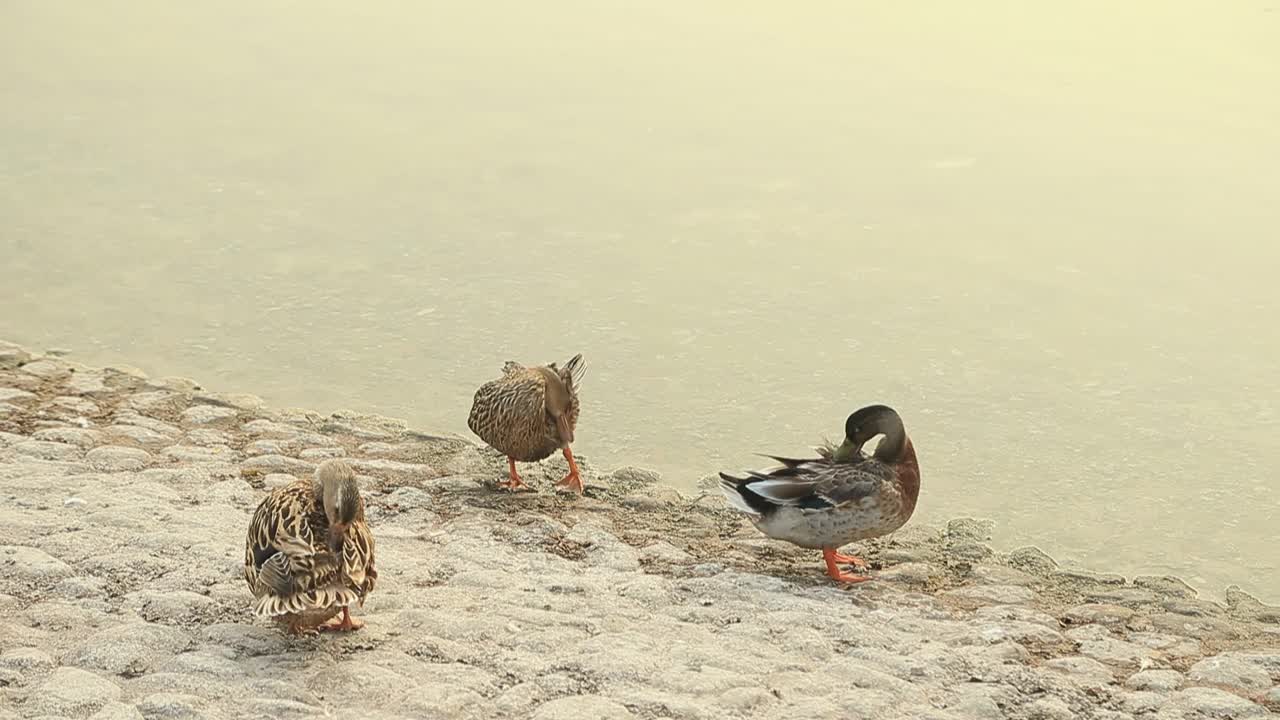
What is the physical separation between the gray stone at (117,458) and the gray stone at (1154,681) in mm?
4170

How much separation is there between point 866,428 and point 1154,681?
4.79ft

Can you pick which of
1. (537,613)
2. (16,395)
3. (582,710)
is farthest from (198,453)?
(582,710)

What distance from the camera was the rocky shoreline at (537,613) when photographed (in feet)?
14.7

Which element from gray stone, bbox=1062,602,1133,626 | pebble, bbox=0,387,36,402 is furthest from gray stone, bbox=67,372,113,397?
gray stone, bbox=1062,602,1133,626

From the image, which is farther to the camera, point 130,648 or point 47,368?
point 47,368

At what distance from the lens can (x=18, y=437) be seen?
6.87m

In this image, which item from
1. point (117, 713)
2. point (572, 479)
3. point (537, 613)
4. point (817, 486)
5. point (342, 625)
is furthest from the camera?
point (572, 479)

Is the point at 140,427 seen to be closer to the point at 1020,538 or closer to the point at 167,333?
the point at 167,333

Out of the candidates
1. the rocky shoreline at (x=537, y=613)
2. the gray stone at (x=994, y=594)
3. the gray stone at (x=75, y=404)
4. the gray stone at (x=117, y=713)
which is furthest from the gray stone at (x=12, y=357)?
the gray stone at (x=994, y=594)

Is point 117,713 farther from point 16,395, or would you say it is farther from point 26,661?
point 16,395

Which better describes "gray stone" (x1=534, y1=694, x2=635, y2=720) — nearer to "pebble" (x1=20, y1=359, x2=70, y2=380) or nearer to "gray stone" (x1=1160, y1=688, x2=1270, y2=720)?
"gray stone" (x1=1160, y1=688, x2=1270, y2=720)

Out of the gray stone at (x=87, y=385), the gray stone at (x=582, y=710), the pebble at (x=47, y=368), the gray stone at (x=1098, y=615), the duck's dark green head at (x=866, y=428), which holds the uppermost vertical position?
the duck's dark green head at (x=866, y=428)

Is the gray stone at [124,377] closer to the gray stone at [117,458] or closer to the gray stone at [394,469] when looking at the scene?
the gray stone at [117,458]

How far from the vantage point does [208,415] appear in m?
7.55
